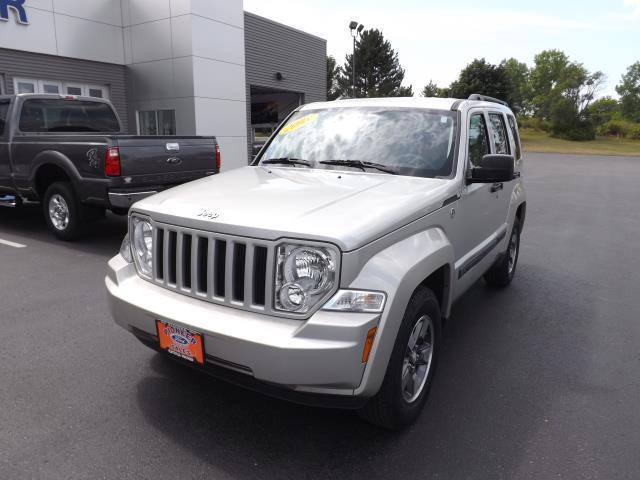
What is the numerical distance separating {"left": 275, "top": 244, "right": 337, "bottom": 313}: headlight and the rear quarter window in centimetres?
679

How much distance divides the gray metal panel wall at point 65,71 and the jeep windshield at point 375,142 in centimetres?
1204

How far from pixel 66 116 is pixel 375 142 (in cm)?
609

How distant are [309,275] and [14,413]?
6.55 feet

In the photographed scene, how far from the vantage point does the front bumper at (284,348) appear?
2281mm

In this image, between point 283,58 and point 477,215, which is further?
point 283,58

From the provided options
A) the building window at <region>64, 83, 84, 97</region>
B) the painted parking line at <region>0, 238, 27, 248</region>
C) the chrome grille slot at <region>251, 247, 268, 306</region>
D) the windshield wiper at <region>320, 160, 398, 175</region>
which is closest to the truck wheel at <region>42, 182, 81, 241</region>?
the painted parking line at <region>0, 238, 27, 248</region>

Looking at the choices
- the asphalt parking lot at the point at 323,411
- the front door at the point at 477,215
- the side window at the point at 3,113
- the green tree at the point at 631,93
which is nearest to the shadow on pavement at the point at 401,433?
the asphalt parking lot at the point at 323,411

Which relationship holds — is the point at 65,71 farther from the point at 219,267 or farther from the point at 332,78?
the point at 332,78

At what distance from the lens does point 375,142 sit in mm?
3777

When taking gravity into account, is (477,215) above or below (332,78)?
below

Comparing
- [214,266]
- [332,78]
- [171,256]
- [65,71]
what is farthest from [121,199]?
[332,78]

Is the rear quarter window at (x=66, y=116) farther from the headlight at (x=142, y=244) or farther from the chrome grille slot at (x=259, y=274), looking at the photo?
the chrome grille slot at (x=259, y=274)

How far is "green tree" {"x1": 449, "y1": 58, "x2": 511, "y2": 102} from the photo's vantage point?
170 ft

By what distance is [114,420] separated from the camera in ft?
9.66
